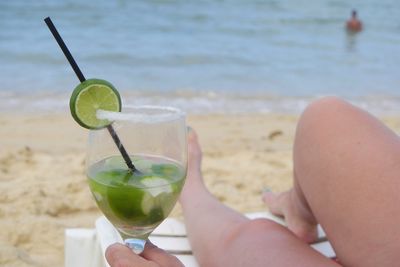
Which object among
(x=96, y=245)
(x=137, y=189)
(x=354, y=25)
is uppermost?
(x=137, y=189)

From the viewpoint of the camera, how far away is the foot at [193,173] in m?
2.15

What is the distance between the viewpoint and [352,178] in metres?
1.58

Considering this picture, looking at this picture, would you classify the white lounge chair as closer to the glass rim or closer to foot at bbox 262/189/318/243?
foot at bbox 262/189/318/243

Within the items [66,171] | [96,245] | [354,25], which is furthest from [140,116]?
[354,25]

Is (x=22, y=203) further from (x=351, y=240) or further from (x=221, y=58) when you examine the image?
(x=221, y=58)

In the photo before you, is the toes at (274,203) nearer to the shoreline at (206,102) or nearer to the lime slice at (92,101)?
the lime slice at (92,101)

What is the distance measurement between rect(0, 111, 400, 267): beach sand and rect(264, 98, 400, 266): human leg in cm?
127

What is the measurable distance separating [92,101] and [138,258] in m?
0.30

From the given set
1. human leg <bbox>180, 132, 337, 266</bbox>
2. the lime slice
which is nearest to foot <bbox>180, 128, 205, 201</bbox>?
human leg <bbox>180, 132, 337, 266</bbox>

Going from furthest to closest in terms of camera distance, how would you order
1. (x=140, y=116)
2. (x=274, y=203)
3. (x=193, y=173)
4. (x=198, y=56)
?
(x=198, y=56) < (x=274, y=203) < (x=193, y=173) < (x=140, y=116)

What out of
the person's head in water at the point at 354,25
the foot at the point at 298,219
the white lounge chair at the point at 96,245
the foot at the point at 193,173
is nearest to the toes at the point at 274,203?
the foot at the point at 298,219

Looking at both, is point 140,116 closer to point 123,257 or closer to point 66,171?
point 123,257

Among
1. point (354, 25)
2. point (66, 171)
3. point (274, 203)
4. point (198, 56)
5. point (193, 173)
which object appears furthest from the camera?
point (354, 25)

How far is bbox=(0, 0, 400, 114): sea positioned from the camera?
626cm
